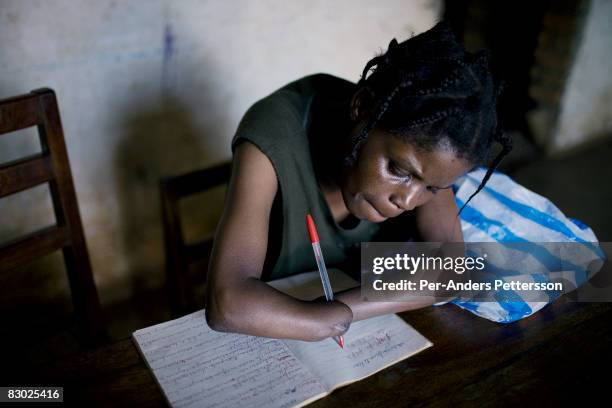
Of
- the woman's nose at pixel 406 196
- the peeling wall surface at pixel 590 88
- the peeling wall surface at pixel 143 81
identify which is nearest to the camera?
the woman's nose at pixel 406 196

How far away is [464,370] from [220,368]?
1.37 ft

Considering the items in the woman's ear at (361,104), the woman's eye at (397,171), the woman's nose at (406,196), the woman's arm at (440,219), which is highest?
the woman's ear at (361,104)

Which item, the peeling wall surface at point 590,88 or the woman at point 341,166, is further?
the peeling wall surface at point 590,88

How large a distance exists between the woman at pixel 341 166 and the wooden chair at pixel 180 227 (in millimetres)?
265

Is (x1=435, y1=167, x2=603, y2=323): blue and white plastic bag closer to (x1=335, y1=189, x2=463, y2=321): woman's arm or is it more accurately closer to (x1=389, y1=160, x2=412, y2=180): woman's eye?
(x1=335, y1=189, x2=463, y2=321): woman's arm

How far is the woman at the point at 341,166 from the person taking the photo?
3.34 feet

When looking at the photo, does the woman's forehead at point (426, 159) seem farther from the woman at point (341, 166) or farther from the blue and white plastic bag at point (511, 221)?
the blue and white plastic bag at point (511, 221)

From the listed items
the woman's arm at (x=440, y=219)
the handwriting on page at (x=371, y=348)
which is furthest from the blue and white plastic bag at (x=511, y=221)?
the handwriting on page at (x=371, y=348)

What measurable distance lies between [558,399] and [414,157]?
477 millimetres

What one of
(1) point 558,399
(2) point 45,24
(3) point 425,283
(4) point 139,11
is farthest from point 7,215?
(1) point 558,399

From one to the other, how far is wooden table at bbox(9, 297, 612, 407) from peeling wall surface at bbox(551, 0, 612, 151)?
2125mm

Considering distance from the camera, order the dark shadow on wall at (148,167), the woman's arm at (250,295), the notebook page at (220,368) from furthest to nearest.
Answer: the dark shadow on wall at (148,167), the woman's arm at (250,295), the notebook page at (220,368)

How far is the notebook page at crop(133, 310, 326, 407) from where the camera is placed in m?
0.88

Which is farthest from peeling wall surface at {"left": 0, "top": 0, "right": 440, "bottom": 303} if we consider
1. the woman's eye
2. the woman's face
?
the woman's eye
